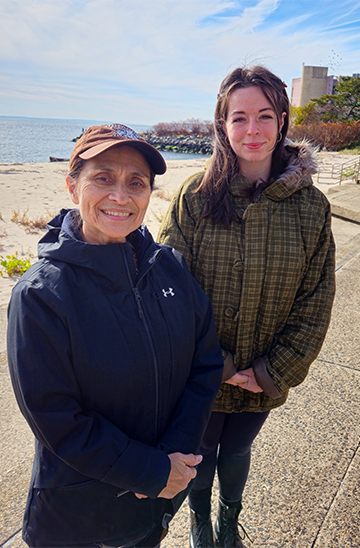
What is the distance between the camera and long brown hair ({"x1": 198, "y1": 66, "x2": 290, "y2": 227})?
190 cm

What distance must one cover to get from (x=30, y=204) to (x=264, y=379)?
504 inches

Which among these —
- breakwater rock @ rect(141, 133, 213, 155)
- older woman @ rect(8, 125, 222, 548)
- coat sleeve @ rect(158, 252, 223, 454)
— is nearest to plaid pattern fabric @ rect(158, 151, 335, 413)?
coat sleeve @ rect(158, 252, 223, 454)

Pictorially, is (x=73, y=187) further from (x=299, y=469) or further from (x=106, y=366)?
(x=299, y=469)

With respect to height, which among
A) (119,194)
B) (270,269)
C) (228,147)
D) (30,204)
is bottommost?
(30,204)

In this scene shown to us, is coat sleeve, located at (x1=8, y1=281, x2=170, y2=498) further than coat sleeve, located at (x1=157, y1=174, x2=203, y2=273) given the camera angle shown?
No

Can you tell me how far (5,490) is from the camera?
7.37 ft

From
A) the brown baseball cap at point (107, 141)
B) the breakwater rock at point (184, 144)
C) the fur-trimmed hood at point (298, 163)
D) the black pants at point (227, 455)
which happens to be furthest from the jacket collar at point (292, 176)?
the breakwater rock at point (184, 144)

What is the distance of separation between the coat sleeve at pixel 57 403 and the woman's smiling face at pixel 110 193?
1.16 ft

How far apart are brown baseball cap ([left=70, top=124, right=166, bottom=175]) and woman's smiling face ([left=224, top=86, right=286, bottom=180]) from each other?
1.83 ft

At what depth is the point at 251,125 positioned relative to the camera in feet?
6.22

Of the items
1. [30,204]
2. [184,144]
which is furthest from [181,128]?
[30,204]

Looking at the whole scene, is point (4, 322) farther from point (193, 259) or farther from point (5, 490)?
point (193, 259)

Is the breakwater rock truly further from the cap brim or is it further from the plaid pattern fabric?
the cap brim

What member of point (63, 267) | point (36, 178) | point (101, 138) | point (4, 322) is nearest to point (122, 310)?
point (63, 267)
